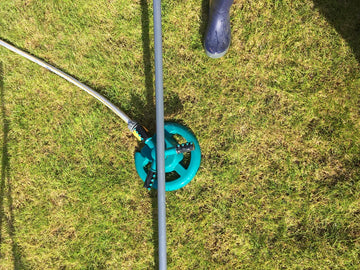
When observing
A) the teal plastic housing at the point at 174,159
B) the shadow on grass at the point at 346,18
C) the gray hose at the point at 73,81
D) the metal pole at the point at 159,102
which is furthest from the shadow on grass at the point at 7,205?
the shadow on grass at the point at 346,18

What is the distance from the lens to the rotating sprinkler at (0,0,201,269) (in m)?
1.62

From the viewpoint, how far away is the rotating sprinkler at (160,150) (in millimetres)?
1618

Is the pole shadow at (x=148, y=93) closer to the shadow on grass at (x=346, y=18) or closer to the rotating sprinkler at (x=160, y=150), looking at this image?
the rotating sprinkler at (x=160, y=150)

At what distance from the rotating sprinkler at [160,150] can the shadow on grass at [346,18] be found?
1180 millimetres

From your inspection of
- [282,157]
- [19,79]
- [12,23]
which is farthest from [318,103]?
[12,23]

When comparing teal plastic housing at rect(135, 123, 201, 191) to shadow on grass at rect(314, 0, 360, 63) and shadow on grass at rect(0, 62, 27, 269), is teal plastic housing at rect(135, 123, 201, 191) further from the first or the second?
shadow on grass at rect(314, 0, 360, 63)

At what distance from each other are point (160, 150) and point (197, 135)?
39cm

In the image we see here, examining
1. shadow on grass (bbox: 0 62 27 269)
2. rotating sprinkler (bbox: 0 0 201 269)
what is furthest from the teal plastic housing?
shadow on grass (bbox: 0 62 27 269)

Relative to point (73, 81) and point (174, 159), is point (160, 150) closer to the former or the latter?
point (174, 159)

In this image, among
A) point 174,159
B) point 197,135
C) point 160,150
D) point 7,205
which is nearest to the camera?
point 160,150

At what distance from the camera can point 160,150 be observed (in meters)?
1.61

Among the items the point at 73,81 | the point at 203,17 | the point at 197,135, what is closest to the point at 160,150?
the point at 197,135

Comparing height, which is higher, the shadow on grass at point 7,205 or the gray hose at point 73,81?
the gray hose at point 73,81

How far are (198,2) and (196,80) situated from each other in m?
0.54
